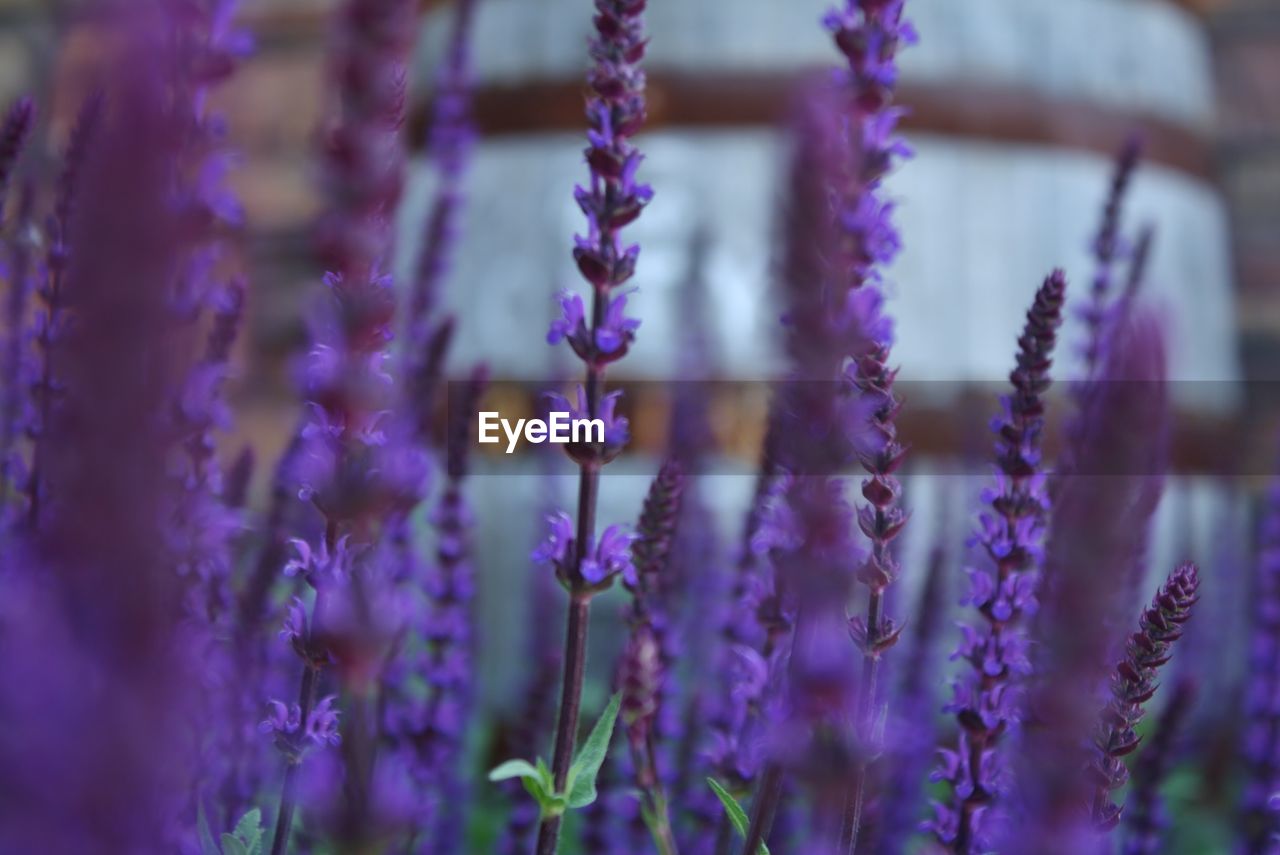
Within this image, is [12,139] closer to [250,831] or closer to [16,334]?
[16,334]

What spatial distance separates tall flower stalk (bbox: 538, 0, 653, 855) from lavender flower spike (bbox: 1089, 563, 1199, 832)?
0.24 m

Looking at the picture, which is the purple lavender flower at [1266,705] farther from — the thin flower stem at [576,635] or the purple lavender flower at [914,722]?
the thin flower stem at [576,635]

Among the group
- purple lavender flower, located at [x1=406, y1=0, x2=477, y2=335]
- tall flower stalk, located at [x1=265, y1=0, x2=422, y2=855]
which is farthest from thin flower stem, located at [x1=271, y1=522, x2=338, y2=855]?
purple lavender flower, located at [x1=406, y1=0, x2=477, y2=335]

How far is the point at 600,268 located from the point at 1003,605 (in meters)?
0.27

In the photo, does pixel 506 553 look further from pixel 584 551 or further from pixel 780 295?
pixel 780 295

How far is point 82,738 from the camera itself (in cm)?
28

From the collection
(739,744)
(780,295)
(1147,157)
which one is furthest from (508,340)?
(780,295)

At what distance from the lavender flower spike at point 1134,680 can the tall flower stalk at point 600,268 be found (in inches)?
9.5

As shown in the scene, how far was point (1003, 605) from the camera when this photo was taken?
732mm

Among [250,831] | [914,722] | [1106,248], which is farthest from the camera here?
[914,722]

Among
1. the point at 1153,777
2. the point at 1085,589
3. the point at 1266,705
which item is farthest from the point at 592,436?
the point at 1266,705

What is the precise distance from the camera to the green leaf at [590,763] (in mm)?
687

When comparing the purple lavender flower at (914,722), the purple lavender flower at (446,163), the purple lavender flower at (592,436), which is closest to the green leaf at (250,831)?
the purple lavender flower at (592,436)

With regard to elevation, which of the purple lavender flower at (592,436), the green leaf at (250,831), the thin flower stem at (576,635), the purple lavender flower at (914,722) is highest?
the purple lavender flower at (592,436)
